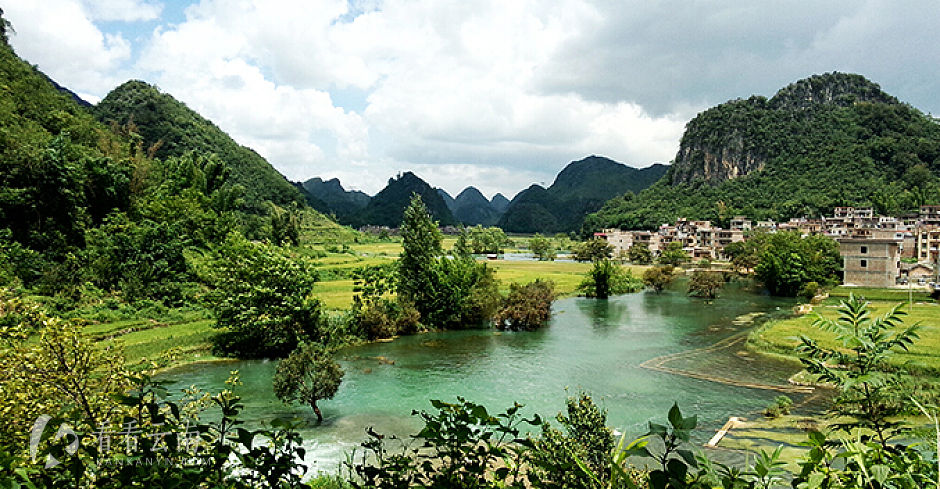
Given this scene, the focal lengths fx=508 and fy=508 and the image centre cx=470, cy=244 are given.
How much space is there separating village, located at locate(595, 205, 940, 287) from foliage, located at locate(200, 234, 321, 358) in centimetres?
4460

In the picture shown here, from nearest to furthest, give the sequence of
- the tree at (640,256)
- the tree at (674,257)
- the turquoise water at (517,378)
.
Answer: the turquoise water at (517,378), the tree at (674,257), the tree at (640,256)

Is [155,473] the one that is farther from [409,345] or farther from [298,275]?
[409,345]

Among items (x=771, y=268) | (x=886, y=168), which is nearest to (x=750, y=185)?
(x=886, y=168)

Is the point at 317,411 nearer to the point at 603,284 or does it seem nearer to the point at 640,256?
the point at 603,284

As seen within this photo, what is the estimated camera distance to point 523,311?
31406mm

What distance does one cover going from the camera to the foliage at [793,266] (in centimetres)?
4444

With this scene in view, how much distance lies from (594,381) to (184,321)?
71.1 ft

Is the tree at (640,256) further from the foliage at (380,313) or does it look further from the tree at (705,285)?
the foliage at (380,313)

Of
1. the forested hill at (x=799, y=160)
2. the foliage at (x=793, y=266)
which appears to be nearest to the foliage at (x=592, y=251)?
the forested hill at (x=799, y=160)

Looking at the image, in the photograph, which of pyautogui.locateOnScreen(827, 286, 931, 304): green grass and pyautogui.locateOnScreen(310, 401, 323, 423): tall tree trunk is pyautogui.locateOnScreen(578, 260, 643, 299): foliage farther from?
pyautogui.locateOnScreen(310, 401, 323, 423): tall tree trunk

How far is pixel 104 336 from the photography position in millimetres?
22422

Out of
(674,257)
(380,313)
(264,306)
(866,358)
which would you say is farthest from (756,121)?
(866,358)

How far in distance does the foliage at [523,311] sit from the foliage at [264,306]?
39.1 feet

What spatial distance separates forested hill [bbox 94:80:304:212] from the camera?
274 feet
